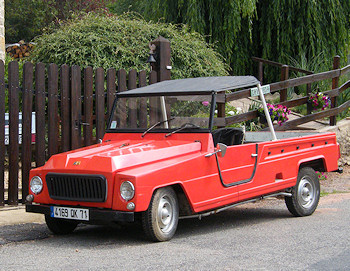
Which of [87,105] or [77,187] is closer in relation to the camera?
[77,187]

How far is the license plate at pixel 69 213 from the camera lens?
5.94 m

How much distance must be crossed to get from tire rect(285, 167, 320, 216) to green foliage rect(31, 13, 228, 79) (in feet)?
14.2

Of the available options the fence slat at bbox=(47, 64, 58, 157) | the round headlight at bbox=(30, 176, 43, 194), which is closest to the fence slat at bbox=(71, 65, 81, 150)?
the fence slat at bbox=(47, 64, 58, 157)

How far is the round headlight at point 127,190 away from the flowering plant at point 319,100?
25.7 ft

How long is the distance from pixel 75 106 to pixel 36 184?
257 centimetres

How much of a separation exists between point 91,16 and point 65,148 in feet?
14.1

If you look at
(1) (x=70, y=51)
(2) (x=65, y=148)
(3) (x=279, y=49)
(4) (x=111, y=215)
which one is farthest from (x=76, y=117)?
(3) (x=279, y=49)

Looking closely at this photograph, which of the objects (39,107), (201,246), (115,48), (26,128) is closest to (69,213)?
(201,246)

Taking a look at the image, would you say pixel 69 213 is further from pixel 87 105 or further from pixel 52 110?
pixel 87 105

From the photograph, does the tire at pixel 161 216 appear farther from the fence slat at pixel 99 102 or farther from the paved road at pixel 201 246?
the fence slat at pixel 99 102

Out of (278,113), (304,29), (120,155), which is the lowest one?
(120,155)

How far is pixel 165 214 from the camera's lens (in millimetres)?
6117

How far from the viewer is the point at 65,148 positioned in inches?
341

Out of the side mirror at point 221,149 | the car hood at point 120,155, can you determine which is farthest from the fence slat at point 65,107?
the side mirror at point 221,149
